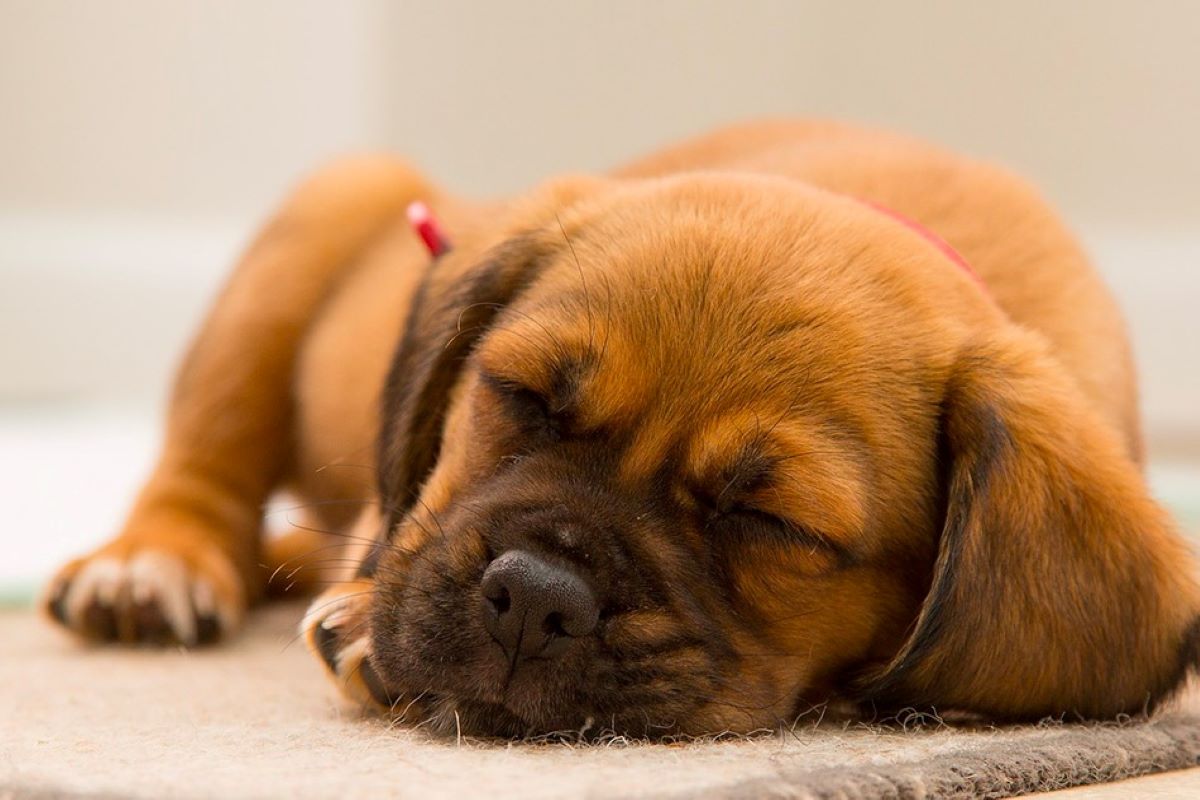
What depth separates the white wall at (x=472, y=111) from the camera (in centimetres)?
698

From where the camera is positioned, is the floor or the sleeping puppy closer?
the sleeping puppy

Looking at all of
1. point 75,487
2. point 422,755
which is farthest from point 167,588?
point 75,487

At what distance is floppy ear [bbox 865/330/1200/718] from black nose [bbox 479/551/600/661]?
0.57 meters

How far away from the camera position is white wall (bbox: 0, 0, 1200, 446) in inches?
275

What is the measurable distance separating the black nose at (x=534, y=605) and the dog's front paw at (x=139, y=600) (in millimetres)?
1327

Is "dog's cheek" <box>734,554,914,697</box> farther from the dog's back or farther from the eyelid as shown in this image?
the dog's back

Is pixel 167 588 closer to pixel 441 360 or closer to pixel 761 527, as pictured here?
pixel 441 360

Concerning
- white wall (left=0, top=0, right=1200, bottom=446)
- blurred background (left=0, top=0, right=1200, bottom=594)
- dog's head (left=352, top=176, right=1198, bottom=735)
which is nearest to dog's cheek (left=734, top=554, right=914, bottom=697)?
dog's head (left=352, top=176, right=1198, bottom=735)

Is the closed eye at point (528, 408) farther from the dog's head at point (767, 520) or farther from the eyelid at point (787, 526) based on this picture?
the eyelid at point (787, 526)

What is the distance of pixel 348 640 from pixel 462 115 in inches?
229

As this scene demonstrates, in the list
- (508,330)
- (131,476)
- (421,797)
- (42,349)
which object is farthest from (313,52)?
(421,797)

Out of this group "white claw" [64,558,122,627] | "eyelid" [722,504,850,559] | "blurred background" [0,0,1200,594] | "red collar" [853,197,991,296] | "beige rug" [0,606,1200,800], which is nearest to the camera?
"beige rug" [0,606,1200,800]

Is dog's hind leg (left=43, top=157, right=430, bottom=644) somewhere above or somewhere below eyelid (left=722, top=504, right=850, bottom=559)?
below

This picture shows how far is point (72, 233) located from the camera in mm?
8188
